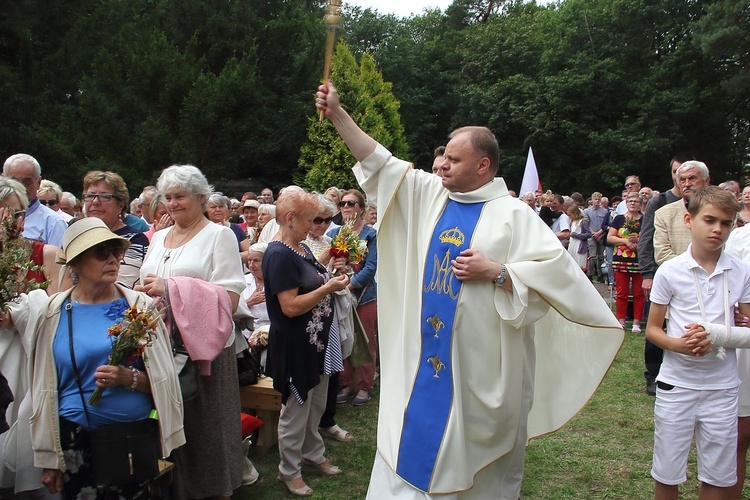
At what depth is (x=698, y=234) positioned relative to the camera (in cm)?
362

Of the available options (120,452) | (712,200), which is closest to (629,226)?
(712,200)

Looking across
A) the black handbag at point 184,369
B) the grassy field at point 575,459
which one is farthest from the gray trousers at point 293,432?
the black handbag at point 184,369

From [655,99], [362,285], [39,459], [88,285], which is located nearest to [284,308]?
[88,285]

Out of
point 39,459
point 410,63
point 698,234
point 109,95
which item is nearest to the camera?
point 39,459

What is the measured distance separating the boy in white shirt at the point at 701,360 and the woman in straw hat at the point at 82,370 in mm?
2658

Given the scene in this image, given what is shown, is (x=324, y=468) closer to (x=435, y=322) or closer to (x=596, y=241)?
(x=435, y=322)

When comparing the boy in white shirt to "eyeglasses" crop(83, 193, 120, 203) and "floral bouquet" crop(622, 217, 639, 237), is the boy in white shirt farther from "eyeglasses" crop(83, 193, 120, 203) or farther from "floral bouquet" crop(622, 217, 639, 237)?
"floral bouquet" crop(622, 217, 639, 237)

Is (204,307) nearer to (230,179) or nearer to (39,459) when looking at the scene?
(39,459)

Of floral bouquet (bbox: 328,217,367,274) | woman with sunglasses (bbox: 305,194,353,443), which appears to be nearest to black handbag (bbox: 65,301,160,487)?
floral bouquet (bbox: 328,217,367,274)

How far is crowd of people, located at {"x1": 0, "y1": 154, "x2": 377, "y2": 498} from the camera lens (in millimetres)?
3152

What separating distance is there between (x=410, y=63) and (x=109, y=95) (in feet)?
66.9

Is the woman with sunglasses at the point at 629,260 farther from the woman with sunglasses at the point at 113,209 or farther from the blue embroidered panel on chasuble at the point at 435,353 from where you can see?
the woman with sunglasses at the point at 113,209

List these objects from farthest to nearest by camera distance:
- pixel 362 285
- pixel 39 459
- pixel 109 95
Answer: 1. pixel 109 95
2. pixel 362 285
3. pixel 39 459

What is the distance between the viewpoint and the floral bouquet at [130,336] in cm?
299
